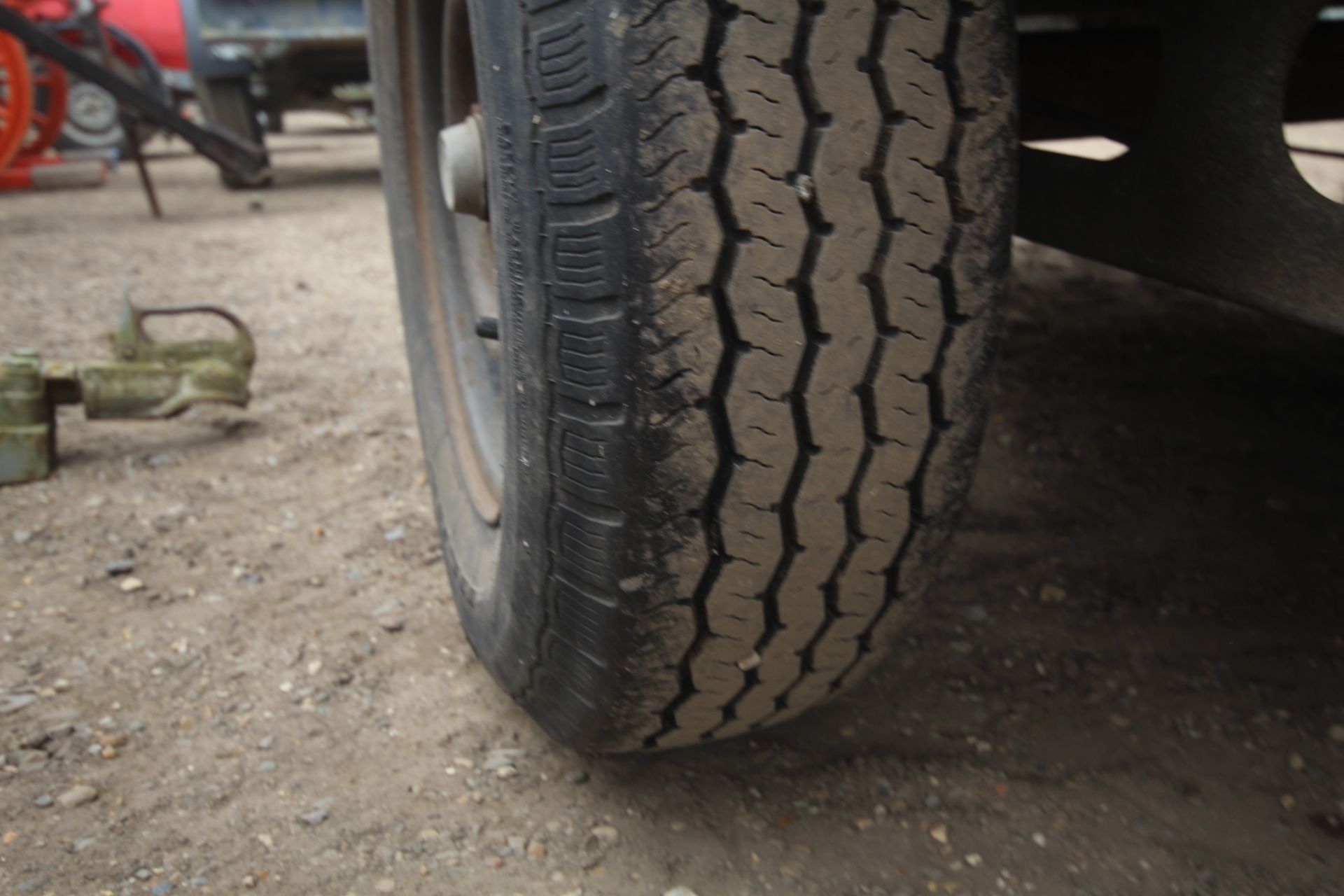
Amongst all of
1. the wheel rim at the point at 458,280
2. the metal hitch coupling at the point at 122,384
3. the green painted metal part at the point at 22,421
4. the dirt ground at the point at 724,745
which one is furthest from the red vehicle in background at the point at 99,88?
the wheel rim at the point at 458,280

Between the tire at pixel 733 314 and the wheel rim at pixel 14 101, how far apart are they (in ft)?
17.4

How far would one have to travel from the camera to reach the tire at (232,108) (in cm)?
562

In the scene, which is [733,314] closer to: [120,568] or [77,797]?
[77,797]

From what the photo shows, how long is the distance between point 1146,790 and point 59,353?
2730 mm

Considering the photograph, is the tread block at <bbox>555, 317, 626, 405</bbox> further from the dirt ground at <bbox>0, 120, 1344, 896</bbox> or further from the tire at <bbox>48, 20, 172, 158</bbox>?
the tire at <bbox>48, 20, 172, 158</bbox>

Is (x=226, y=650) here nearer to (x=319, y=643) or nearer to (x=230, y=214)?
(x=319, y=643)

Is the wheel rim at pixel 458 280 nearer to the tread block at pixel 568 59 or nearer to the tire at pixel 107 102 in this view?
the tread block at pixel 568 59

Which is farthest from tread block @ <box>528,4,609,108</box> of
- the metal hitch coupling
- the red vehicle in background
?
the red vehicle in background

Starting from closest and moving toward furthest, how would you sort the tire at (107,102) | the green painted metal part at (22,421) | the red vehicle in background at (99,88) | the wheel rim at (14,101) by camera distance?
1. the green painted metal part at (22,421)
2. the wheel rim at (14,101)
3. the red vehicle in background at (99,88)
4. the tire at (107,102)

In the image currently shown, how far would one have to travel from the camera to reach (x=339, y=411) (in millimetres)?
2412

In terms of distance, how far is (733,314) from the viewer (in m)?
0.86

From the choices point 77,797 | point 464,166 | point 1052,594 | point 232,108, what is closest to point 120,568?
point 77,797

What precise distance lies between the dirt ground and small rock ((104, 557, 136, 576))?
0.03ft

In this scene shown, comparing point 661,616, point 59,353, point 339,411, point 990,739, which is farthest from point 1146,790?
point 59,353
